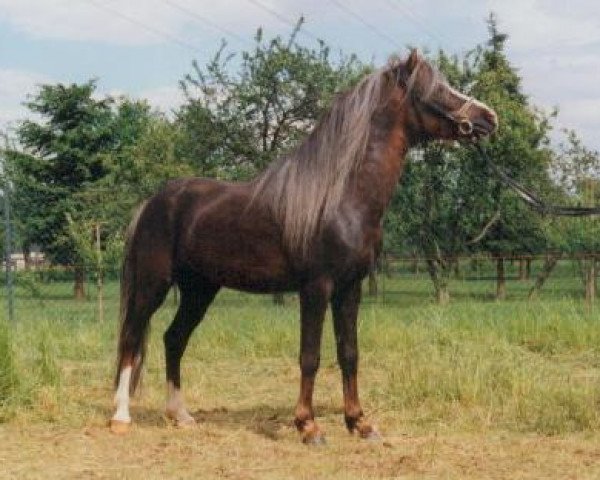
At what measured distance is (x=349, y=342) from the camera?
18.4 ft

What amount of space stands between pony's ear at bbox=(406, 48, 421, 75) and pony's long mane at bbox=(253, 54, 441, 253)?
4 cm

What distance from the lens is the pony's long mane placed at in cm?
537

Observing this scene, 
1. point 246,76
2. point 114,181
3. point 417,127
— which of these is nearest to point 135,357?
point 417,127

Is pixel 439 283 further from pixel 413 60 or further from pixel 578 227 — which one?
pixel 413 60

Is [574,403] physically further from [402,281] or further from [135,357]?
[402,281]

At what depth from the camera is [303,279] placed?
545 cm

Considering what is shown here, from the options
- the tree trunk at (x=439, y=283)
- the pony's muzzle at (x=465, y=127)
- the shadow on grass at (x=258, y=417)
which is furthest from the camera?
the tree trunk at (x=439, y=283)

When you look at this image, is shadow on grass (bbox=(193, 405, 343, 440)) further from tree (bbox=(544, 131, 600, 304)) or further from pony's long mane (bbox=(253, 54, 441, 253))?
tree (bbox=(544, 131, 600, 304))

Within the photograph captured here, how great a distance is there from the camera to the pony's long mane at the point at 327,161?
5367 millimetres

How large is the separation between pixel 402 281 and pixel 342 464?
87.5 ft

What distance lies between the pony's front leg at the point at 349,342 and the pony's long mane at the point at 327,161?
44cm

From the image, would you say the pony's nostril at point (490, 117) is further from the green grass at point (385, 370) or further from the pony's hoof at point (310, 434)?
the pony's hoof at point (310, 434)

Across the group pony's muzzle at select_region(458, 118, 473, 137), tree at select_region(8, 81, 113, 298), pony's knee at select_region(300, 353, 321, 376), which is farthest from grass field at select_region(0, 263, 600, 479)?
tree at select_region(8, 81, 113, 298)

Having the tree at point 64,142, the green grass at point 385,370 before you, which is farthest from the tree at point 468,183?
the tree at point 64,142
